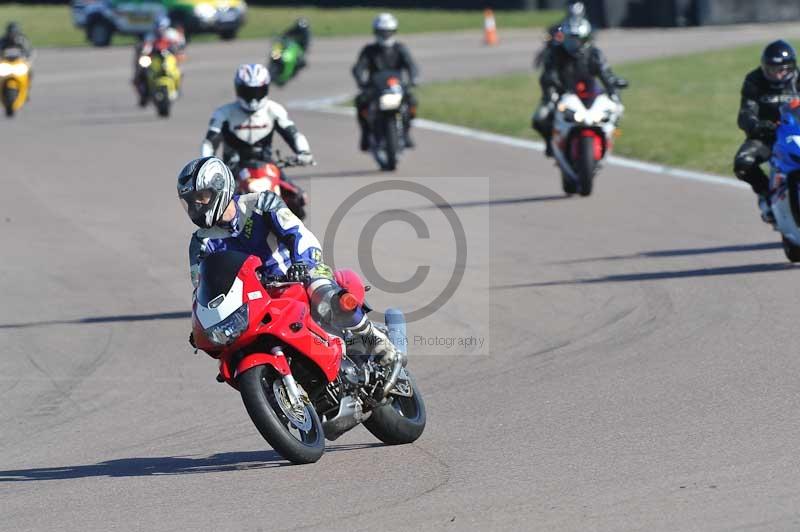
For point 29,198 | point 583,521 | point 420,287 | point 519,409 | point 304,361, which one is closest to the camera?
point 583,521

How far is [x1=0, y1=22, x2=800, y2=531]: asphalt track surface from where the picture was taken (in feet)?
21.0

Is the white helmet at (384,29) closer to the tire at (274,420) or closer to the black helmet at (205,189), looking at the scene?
the black helmet at (205,189)

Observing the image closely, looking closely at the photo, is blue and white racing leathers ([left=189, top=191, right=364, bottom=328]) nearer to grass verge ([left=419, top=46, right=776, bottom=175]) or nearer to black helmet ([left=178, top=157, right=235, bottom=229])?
black helmet ([left=178, top=157, right=235, bottom=229])

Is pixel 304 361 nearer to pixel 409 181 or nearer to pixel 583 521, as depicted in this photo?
pixel 583 521

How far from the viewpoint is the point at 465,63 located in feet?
116

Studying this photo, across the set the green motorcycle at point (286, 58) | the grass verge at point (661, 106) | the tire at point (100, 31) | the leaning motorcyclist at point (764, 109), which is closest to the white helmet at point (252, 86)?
the leaning motorcyclist at point (764, 109)

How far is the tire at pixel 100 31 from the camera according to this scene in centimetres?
4466

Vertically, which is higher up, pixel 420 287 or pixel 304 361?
pixel 304 361

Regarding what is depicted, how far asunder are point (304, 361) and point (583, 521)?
1644 mm

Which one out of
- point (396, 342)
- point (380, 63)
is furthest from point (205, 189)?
point (380, 63)

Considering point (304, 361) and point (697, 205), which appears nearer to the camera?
point (304, 361)

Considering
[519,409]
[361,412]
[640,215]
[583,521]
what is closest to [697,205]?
[640,215]

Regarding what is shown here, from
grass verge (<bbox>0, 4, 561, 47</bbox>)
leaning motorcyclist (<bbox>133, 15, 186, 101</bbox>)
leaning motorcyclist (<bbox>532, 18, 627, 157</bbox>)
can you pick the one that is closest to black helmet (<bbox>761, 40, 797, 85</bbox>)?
leaning motorcyclist (<bbox>532, 18, 627, 157</bbox>)

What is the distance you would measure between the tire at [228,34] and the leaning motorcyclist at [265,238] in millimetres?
37785
